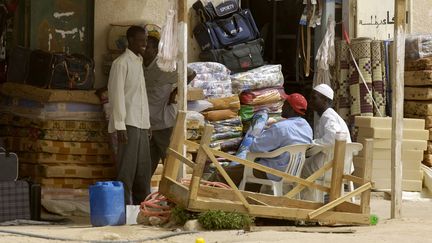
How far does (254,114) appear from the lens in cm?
1424

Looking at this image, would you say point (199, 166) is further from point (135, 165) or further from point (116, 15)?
point (116, 15)

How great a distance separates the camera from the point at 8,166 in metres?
11.5

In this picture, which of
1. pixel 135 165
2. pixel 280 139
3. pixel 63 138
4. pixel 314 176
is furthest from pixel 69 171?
pixel 314 176

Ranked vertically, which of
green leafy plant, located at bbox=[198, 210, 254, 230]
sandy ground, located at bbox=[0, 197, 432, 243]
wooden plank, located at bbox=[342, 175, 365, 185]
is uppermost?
wooden plank, located at bbox=[342, 175, 365, 185]

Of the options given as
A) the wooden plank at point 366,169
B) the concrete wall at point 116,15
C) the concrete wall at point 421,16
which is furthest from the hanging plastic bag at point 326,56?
the wooden plank at point 366,169

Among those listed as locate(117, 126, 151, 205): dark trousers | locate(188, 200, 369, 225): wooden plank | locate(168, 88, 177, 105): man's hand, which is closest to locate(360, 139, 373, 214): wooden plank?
locate(188, 200, 369, 225): wooden plank

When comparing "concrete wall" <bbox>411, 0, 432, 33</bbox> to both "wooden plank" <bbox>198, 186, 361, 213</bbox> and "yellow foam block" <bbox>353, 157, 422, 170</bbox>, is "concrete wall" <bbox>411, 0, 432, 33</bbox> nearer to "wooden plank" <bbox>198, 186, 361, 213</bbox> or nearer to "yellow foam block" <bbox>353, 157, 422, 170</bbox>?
"yellow foam block" <bbox>353, 157, 422, 170</bbox>

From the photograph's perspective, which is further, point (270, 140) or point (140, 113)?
point (140, 113)

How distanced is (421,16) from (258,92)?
3197 millimetres

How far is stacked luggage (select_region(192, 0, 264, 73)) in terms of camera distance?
46.4ft

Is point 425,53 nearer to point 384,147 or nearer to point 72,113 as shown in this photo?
point 384,147

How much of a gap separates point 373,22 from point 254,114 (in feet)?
8.20

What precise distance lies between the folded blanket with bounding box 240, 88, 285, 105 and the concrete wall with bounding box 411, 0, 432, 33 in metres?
2.79

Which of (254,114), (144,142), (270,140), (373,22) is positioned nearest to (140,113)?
(144,142)
